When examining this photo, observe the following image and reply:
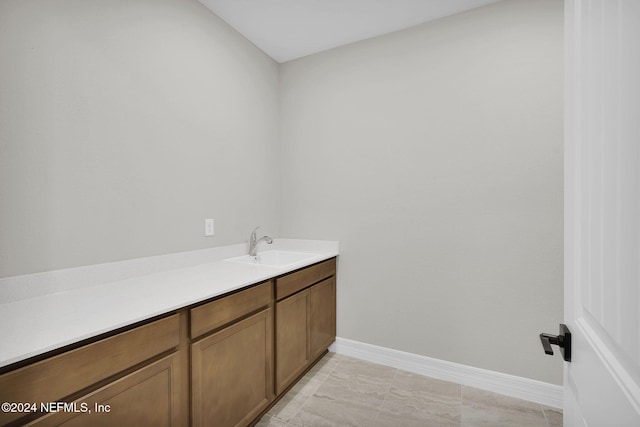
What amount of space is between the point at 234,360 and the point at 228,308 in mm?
285

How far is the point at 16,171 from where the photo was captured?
3.96ft

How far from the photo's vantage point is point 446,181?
216 centimetres

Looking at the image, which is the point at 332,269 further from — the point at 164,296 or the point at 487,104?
the point at 487,104

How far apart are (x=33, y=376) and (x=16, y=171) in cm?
89

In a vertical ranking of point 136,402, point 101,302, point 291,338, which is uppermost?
point 101,302

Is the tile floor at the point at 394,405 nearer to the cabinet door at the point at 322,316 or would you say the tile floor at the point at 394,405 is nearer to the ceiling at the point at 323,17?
the cabinet door at the point at 322,316

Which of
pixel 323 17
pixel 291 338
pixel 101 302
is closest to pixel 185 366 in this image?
pixel 101 302

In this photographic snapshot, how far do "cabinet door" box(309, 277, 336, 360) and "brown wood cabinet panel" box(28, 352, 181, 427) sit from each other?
3.73 ft

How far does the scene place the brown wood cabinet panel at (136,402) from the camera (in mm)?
894

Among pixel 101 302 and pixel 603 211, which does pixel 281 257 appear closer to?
pixel 101 302

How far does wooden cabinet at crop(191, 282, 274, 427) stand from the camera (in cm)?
129

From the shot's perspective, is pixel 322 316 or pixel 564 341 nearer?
pixel 564 341

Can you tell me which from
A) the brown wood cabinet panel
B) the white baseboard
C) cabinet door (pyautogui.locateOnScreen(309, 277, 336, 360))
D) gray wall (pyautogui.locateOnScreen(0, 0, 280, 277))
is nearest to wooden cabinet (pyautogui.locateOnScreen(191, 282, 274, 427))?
the brown wood cabinet panel

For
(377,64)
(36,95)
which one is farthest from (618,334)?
(377,64)
